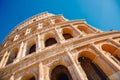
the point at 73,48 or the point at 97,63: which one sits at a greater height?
the point at 73,48

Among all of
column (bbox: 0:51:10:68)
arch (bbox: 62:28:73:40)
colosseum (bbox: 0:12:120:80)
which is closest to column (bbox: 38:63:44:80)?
colosseum (bbox: 0:12:120:80)

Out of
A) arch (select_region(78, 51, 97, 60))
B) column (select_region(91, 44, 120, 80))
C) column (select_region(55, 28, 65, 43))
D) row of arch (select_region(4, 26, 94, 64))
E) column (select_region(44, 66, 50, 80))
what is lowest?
column (select_region(91, 44, 120, 80))

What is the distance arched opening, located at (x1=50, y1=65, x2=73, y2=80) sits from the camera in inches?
415

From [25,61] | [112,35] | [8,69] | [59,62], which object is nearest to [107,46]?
[112,35]

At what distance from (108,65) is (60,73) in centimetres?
329

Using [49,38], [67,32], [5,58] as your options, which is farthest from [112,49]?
[5,58]

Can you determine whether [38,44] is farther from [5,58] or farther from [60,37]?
[5,58]

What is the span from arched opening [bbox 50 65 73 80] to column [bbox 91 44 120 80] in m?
2.05

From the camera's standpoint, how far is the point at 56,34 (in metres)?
14.5

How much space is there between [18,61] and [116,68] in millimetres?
6891

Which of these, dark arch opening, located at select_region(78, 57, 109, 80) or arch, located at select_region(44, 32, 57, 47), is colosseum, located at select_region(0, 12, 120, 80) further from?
arch, located at select_region(44, 32, 57, 47)

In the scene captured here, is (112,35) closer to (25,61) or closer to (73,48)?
(73,48)

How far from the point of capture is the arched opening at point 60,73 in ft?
34.6

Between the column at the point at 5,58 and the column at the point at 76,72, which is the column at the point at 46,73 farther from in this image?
the column at the point at 5,58
